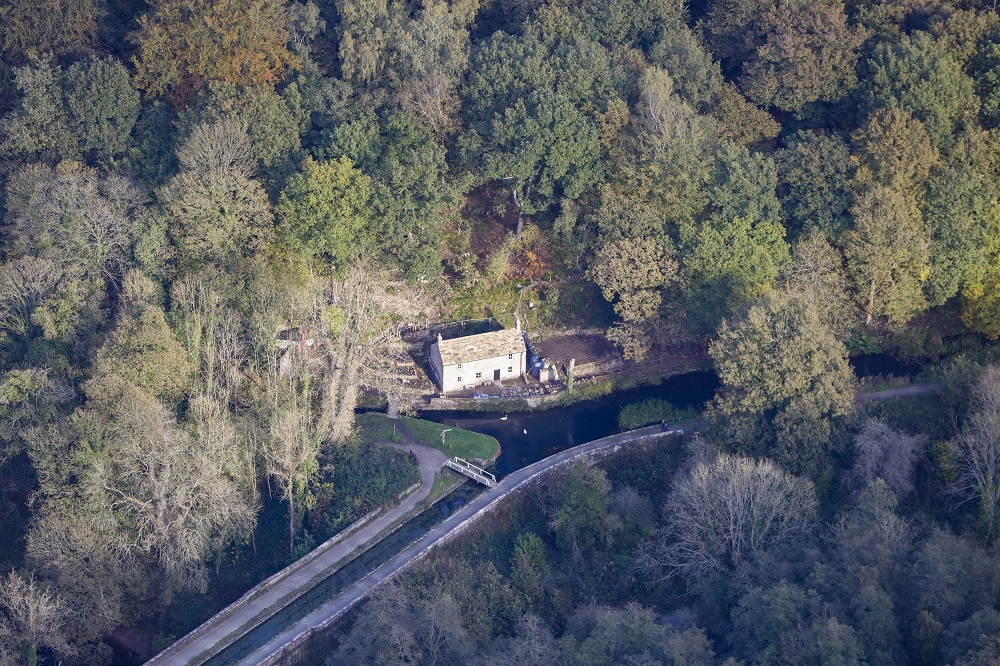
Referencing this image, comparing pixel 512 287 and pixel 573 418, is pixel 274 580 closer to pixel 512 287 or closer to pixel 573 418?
pixel 573 418

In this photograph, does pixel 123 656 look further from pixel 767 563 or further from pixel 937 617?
pixel 937 617

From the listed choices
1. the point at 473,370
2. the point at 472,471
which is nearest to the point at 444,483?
the point at 472,471

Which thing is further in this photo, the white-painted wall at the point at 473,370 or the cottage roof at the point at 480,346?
the white-painted wall at the point at 473,370

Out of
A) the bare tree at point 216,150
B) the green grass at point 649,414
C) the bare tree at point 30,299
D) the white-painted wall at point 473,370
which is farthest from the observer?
the white-painted wall at point 473,370

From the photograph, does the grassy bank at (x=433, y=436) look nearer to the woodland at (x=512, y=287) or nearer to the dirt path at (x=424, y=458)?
the dirt path at (x=424, y=458)

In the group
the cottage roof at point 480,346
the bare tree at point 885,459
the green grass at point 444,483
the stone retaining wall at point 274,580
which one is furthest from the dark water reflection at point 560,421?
the bare tree at point 885,459

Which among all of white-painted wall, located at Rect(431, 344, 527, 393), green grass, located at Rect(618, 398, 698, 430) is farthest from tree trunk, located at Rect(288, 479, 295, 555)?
green grass, located at Rect(618, 398, 698, 430)

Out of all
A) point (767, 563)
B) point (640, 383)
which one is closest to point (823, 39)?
point (640, 383)
